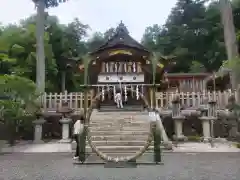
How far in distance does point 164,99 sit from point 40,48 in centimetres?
1078

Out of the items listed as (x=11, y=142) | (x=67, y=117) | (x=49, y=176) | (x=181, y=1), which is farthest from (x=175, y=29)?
(x=49, y=176)

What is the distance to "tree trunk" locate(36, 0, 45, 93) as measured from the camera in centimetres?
2148

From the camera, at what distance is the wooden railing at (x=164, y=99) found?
18.2 metres

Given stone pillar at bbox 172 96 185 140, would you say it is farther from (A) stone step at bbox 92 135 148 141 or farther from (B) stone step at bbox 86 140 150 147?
(B) stone step at bbox 86 140 150 147

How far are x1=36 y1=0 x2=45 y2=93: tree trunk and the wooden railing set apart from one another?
2.59 metres

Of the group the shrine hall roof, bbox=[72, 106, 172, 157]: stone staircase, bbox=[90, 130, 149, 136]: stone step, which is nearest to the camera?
bbox=[72, 106, 172, 157]: stone staircase

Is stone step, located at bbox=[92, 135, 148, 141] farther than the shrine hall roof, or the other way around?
the shrine hall roof

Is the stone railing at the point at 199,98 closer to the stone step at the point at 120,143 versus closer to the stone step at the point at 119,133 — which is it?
the stone step at the point at 119,133

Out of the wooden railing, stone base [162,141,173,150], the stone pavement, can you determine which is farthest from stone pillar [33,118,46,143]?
stone base [162,141,173,150]

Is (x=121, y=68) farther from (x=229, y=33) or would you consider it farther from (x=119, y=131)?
(x=229, y=33)

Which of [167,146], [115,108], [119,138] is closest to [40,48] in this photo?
[115,108]

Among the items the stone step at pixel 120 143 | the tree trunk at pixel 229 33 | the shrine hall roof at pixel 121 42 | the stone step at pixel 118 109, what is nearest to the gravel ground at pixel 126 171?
the stone step at pixel 120 143

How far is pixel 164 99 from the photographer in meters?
19.2

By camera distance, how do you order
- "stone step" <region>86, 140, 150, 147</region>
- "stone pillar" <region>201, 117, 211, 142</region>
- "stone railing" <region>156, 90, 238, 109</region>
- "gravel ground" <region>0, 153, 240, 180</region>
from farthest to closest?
"stone railing" <region>156, 90, 238, 109</region> → "stone pillar" <region>201, 117, 211, 142</region> → "stone step" <region>86, 140, 150, 147</region> → "gravel ground" <region>0, 153, 240, 180</region>
